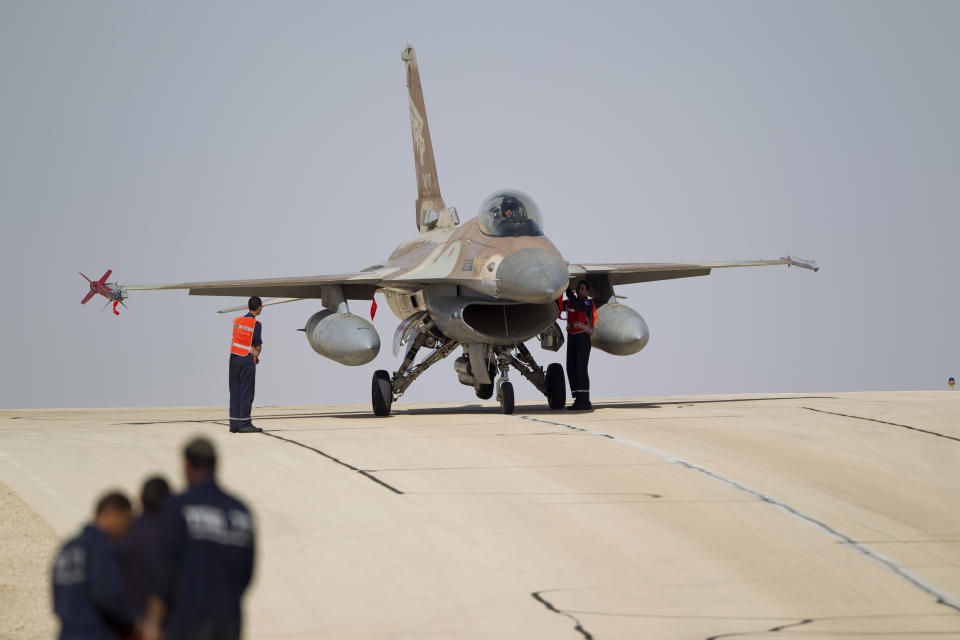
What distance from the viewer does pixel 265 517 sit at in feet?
34.0

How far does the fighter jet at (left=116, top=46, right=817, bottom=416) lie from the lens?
57.5 ft

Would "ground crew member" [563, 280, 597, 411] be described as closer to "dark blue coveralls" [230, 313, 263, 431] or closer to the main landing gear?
the main landing gear

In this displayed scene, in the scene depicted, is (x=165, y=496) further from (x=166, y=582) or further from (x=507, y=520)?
(x=507, y=520)

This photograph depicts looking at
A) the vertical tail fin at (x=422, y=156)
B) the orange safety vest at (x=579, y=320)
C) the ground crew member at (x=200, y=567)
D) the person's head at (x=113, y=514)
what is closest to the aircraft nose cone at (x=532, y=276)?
the orange safety vest at (x=579, y=320)

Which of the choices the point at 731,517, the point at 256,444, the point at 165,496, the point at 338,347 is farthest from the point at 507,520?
the point at 338,347

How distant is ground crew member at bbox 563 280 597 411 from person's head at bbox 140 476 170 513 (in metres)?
13.9

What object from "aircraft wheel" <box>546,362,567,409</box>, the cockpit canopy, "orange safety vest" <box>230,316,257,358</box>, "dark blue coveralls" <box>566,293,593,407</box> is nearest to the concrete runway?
"orange safety vest" <box>230,316,257,358</box>

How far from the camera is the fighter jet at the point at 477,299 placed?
690 inches

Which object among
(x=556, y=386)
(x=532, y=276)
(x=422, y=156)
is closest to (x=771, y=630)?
(x=532, y=276)

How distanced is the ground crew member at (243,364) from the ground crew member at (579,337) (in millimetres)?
5974

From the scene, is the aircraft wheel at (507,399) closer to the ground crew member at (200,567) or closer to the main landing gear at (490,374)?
the main landing gear at (490,374)

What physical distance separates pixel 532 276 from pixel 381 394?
3.93 m

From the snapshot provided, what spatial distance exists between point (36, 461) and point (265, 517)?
3.78m

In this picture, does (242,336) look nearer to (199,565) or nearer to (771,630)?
(771,630)
